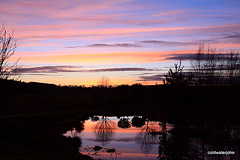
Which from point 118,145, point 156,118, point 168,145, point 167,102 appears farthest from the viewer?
point 156,118

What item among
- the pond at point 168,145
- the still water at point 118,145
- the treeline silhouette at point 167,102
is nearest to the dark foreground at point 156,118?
the treeline silhouette at point 167,102

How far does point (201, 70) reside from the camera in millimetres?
53781

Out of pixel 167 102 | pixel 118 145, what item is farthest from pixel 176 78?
pixel 118 145

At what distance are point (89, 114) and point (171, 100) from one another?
5647 centimetres

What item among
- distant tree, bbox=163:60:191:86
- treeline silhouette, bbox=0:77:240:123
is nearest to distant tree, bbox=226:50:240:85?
treeline silhouette, bbox=0:77:240:123

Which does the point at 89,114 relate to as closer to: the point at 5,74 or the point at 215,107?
the point at 215,107

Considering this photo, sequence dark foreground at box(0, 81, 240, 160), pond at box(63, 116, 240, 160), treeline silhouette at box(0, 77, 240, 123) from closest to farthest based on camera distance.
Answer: pond at box(63, 116, 240, 160), dark foreground at box(0, 81, 240, 160), treeline silhouette at box(0, 77, 240, 123)

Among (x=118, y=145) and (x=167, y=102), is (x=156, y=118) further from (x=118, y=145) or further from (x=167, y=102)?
(x=167, y=102)

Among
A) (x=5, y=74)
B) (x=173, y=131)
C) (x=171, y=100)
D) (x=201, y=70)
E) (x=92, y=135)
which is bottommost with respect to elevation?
(x=92, y=135)

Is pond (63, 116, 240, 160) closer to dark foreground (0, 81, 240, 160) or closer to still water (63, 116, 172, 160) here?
still water (63, 116, 172, 160)

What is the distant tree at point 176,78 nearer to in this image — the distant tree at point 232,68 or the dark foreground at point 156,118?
the dark foreground at point 156,118

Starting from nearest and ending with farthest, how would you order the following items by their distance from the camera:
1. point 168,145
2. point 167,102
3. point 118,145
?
point 168,145 < point 167,102 < point 118,145

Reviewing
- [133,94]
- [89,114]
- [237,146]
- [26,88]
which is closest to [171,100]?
[237,146]

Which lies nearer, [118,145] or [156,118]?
[118,145]
